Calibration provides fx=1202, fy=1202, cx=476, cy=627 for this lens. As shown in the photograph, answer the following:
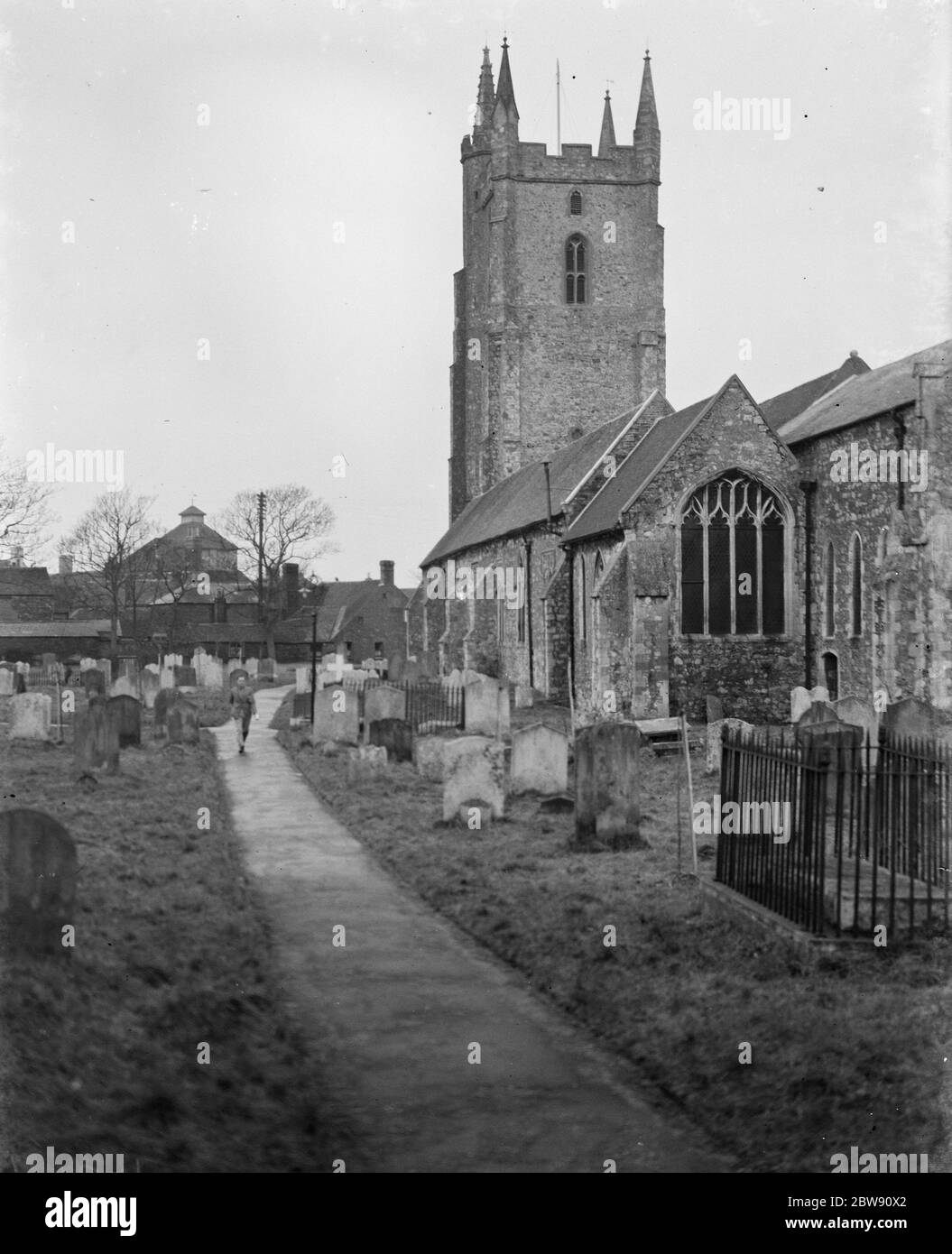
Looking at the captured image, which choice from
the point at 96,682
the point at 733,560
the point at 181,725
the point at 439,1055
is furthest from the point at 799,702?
the point at 96,682

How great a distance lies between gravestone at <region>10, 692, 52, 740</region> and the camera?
19.5 metres

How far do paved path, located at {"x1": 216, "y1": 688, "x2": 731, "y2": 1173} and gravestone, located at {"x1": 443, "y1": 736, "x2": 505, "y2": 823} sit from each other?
2.49 meters

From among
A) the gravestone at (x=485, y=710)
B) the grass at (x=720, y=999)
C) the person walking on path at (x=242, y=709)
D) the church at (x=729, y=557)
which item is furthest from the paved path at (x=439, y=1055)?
the church at (x=729, y=557)

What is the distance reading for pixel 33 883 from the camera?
6.72m

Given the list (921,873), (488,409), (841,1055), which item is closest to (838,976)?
(841,1055)

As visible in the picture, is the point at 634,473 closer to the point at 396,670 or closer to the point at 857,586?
the point at 857,586

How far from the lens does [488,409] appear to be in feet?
147

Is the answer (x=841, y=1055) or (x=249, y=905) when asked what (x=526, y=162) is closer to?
(x=249, y=905)

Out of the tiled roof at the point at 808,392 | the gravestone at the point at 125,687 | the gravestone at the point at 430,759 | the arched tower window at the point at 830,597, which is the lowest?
the gravestone at the point at 430,759

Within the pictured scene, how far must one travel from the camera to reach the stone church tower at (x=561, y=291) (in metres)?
44.7

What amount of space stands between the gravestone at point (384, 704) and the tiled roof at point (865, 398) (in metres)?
9.68

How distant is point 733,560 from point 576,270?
83.2 ft

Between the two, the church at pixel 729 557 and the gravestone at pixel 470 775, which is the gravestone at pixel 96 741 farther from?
the church at pixel 729 557
